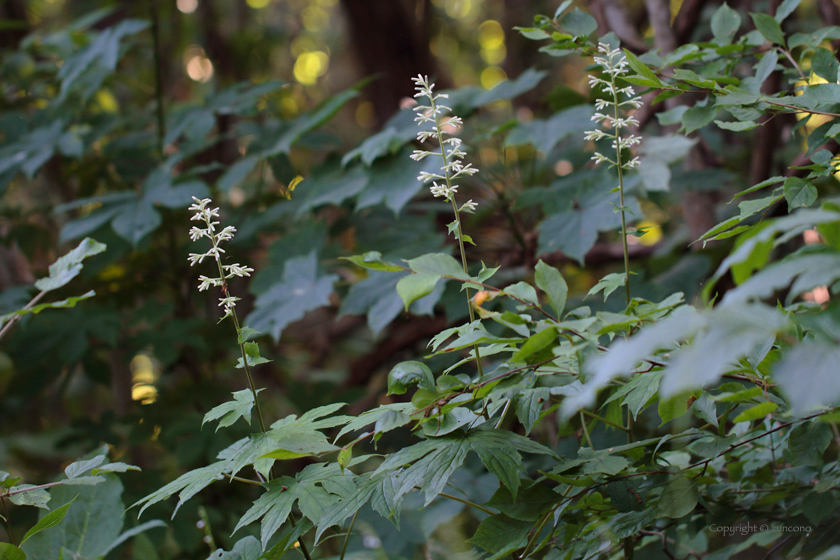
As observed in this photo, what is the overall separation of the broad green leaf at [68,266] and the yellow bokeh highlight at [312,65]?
4.26 metres


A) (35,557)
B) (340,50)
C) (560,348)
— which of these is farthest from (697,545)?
(340,50)

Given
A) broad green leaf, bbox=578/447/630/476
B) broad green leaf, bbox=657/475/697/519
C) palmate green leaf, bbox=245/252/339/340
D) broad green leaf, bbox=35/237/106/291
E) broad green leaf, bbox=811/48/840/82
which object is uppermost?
broad green leaf, bbox=811/48/840/82

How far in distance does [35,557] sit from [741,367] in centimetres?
98

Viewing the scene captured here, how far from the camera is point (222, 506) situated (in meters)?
1.61

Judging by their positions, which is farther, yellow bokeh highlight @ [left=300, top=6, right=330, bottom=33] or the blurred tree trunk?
yellow bokeh highlight @ [left=300, top=6, right=330, bottom=33]

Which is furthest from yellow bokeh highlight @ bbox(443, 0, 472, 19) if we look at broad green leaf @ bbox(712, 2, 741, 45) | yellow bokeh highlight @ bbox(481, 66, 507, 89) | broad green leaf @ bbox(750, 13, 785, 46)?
broad green leaf @ bbox(750, 13, 785, 46)

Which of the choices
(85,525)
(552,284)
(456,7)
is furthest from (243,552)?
(456,7)

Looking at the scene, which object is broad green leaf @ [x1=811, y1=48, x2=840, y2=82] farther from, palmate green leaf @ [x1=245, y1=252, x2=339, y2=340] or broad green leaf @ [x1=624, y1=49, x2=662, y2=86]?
palmate green leaf @ [x1=245, y1=252, x2=339, y2=340]

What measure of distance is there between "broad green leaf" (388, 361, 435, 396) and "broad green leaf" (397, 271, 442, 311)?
120 millimetres

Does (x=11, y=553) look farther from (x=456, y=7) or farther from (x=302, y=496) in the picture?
(x=456, y=7)

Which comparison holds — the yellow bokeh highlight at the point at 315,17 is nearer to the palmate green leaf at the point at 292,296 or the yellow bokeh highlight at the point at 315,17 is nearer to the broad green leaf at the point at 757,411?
the palmate green leaf at the point at 292,296

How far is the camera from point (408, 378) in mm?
575

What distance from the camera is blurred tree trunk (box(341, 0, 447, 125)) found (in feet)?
7.72

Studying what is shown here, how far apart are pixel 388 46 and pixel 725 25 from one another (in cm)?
168
